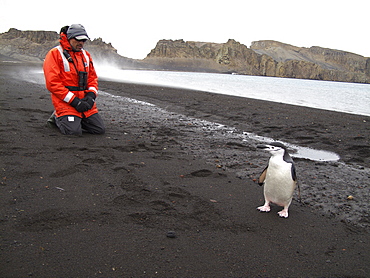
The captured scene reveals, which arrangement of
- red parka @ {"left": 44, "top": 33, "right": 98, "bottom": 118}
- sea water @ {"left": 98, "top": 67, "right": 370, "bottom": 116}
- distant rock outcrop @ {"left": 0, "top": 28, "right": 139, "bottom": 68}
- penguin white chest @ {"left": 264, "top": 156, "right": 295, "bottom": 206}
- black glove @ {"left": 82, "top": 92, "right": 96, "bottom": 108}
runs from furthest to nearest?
distant rock outcrop @ {"left": 0, "top": 28, "right": 139, "bottom": 68}, sea water @ {"left": 98, "top": 67, "right": 370, "bottom": 116}, black glove @ {"left": 82, "top": 92, "right": 96, "bottom": 108}, red parka @ {"left": 44, "top": 33, "right": 98, "bottom": 118}, penguin white chest @ {"left": 264, "top": 156, "right": 295, "bottom": 206}

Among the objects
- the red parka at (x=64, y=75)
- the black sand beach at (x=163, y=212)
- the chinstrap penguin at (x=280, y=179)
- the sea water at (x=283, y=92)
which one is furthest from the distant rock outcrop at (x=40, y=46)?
the chinstrap penguin at (x=280, y=179)

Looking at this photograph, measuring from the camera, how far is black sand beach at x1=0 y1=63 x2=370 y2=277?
2.49m

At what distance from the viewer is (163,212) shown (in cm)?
330

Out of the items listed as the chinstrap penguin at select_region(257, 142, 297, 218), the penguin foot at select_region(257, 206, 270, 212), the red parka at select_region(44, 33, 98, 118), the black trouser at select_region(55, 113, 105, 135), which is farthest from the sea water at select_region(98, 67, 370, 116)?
the penguin foot at select_region(257, 206, 270, 212)

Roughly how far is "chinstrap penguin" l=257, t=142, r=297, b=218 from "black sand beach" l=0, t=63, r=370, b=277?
0.19 m

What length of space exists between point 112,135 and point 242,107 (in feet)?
26.4

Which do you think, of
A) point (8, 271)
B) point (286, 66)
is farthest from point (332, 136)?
point (286, 66)

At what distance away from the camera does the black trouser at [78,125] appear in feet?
20.4

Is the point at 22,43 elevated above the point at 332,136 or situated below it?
above

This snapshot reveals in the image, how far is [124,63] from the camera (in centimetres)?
18525

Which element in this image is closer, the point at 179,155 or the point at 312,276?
the point at 312,276

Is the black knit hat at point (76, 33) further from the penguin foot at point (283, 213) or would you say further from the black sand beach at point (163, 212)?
the penguin foot at point (283, 213)

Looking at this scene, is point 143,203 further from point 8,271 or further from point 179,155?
point 179,155

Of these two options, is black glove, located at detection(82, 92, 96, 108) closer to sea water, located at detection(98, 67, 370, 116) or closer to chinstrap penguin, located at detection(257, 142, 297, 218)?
chinstrap penguin, located at detection(257, 142, 297, 218)
